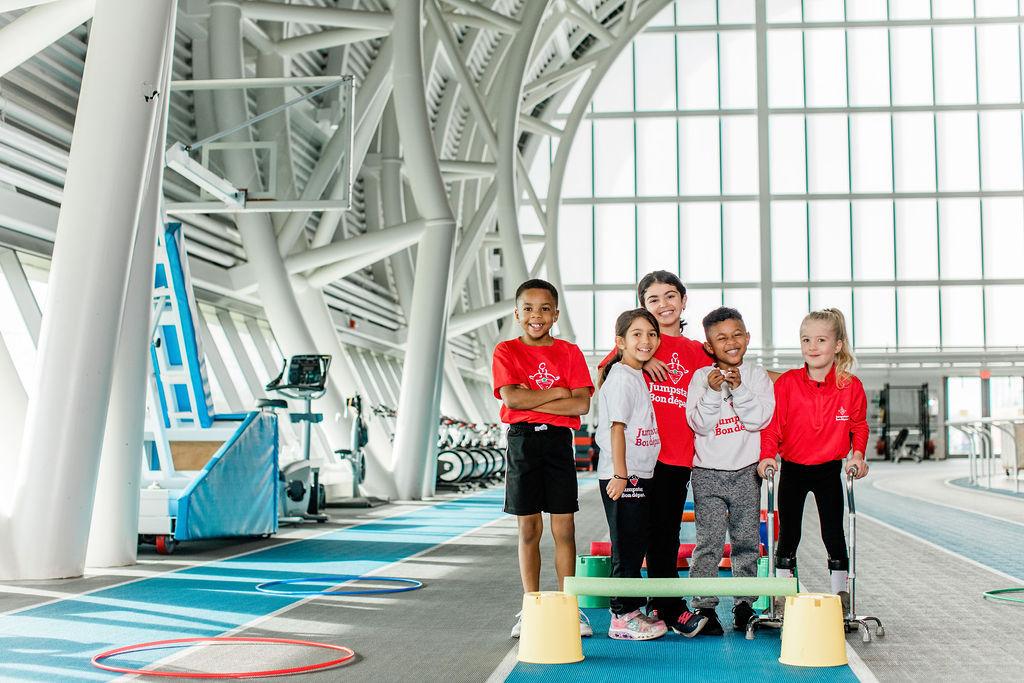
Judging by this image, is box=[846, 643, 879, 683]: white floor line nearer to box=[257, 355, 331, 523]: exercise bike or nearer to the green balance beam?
the green balance beam

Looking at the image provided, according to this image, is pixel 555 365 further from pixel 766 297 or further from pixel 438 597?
pixel 766 297

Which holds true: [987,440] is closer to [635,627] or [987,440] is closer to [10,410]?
[635,627]

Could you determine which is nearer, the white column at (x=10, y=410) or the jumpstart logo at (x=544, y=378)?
the jumpstart logo at (x=544, y=378)

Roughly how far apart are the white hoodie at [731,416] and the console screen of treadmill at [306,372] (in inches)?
254

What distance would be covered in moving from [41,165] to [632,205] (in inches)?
1043

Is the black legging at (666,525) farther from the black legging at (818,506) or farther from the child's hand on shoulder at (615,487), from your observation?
the black legging at (818,506)

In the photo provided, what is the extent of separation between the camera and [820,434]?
4957 millimetres

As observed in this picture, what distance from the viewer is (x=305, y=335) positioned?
44.5 feet

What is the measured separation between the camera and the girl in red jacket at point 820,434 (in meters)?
4.95

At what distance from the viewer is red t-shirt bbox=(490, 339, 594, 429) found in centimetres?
488

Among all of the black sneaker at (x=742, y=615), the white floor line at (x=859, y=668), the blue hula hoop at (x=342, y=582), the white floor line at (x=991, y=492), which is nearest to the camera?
the white floor line at (x=859, y=668)

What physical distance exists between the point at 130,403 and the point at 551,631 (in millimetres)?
4244

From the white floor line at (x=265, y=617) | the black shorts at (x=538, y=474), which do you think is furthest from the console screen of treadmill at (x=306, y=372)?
the black shorts at (x=538, y=474)

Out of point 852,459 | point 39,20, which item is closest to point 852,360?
point 852,459
